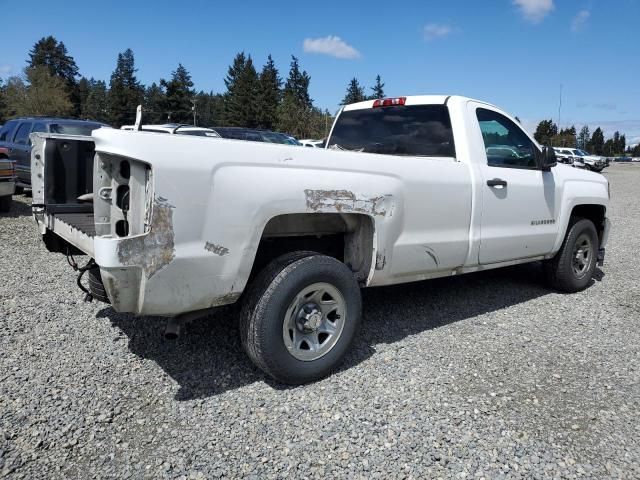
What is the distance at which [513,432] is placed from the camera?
282 centimetres

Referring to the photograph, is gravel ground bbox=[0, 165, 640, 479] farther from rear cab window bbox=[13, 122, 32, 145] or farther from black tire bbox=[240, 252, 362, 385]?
rear cab window bbox=[13, 122, 32, 145]

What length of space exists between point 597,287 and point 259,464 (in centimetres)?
515

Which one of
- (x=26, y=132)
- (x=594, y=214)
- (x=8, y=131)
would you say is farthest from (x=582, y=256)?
(x=8, y=131)

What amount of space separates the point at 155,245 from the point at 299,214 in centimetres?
102

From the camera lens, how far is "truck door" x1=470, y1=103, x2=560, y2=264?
4316 millimetres

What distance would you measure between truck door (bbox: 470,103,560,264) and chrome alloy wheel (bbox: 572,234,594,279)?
732 millimetres

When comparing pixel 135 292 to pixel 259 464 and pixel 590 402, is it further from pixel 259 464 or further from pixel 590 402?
pixel 590 402

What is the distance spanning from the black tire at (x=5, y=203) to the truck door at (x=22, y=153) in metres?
0.77

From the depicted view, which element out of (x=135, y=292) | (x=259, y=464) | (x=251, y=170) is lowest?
(x=259, y=464)

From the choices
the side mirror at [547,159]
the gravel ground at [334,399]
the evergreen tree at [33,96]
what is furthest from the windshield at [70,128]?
the evergreen tree at [33,96]

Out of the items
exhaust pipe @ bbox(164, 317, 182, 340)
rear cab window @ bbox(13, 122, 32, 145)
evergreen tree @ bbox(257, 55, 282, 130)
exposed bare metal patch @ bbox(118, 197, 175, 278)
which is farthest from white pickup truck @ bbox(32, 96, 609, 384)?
evergreen tree @ bbox(257, 55, 282, 130)

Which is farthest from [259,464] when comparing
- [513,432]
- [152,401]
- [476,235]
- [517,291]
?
[517,291]

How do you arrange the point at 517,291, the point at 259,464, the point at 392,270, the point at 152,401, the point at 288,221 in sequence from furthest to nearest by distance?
1. the point at 517,291
2. the point at 392,270
3. the point at 288,221
4. the point at 152,401
5. the point at 259,464

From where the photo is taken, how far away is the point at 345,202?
3.21 metres
